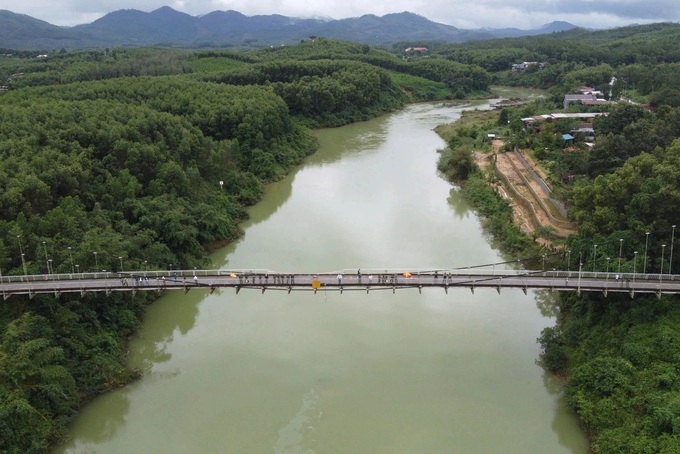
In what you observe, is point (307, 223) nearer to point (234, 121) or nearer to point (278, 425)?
point (234, 121)

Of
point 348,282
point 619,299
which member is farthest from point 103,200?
point 619,299

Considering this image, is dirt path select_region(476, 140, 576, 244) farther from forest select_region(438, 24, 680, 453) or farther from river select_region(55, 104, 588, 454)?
river select_region(55, 104, 588, 454)

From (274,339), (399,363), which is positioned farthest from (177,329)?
(399,363)

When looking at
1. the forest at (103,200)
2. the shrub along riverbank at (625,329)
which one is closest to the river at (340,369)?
the shrub along riverbank at (625,329)

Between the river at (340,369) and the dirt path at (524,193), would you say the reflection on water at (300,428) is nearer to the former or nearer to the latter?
the river at (340,369)

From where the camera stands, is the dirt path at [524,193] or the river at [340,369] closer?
the river at [340,369]

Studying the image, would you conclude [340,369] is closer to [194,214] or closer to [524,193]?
[194,214]

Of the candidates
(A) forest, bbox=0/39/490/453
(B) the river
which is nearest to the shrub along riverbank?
(B) the river
